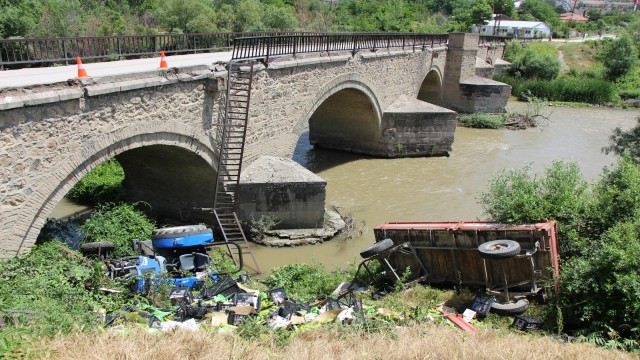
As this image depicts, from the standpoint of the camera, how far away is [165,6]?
117 ft

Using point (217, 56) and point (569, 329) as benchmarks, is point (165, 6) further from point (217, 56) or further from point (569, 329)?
point (569, 329)

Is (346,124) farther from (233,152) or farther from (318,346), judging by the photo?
(318,346)

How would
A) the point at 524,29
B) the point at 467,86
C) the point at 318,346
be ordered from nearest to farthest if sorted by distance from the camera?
the point at 318,346 → the point at 467,86 → the point at 524,29

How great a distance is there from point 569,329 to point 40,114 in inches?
309

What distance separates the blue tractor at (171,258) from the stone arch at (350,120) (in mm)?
9093

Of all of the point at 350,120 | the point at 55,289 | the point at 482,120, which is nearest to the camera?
the point at 55,289

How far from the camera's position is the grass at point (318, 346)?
16.0 feet

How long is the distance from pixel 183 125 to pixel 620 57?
123 feet

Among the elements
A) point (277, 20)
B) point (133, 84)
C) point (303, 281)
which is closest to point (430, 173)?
point (303, 281)

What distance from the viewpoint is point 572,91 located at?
34688 millimetres

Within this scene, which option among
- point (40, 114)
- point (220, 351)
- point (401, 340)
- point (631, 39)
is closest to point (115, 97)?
point (40, 114)

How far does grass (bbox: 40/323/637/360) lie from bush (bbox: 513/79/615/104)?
101 feet

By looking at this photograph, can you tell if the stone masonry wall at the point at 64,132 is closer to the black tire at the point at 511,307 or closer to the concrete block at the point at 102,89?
the concrete block at the point at 102,89

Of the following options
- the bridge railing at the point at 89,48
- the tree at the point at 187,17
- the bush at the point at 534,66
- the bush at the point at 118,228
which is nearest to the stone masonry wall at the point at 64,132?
the bush at the point at 118,228
